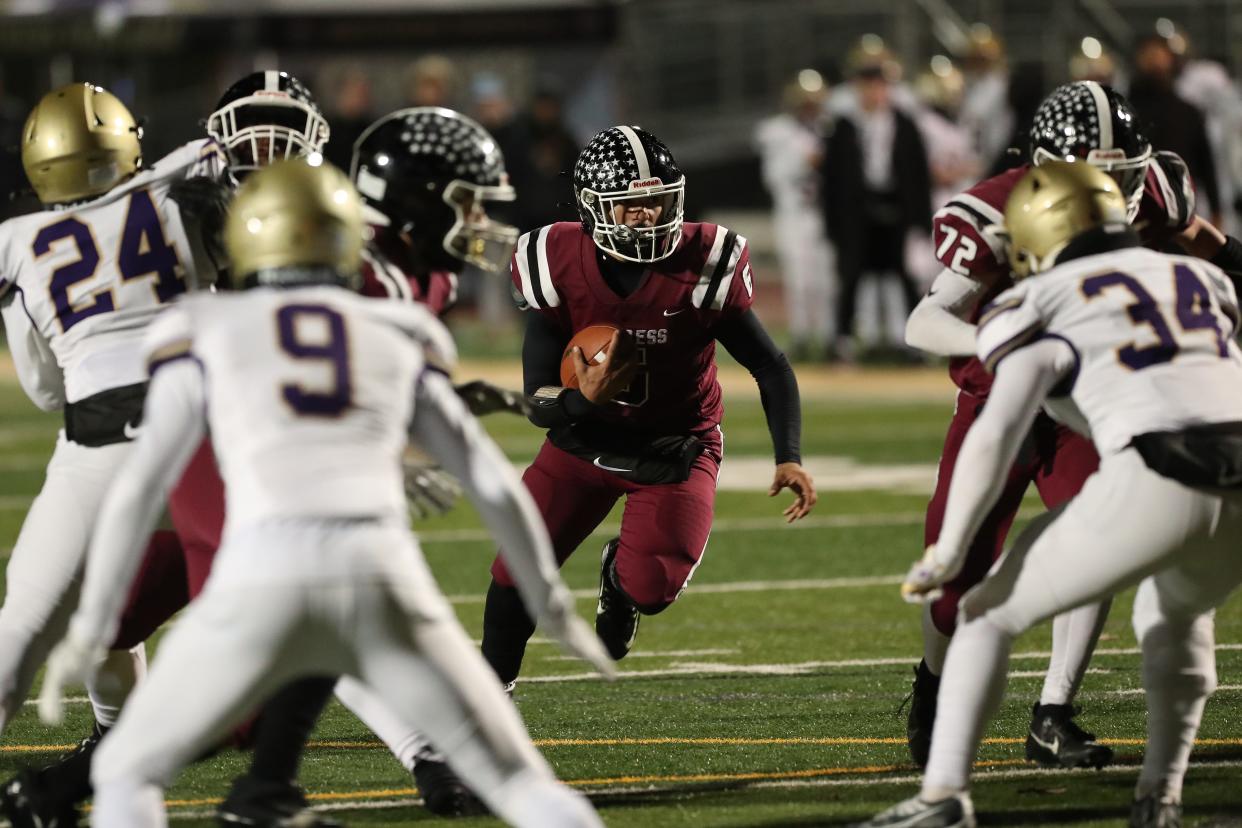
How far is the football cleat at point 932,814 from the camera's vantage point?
12.8 ft

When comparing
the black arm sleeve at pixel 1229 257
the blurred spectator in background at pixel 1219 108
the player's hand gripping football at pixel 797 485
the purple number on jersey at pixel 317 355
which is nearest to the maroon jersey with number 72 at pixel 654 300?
the player's hand gripping football at pixel 797 485

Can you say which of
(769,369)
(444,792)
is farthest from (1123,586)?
(769,369)

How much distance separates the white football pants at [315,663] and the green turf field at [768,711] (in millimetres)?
989

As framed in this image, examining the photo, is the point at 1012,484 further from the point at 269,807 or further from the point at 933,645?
the point at 269,807

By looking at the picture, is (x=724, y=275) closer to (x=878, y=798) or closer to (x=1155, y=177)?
(x=1155, y=177)

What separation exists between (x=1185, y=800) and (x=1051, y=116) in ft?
5.61

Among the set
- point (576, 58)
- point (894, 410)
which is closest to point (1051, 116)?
point (894, 410)

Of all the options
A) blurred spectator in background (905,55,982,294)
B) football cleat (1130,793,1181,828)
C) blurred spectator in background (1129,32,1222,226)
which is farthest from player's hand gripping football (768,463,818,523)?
blurred spectator in background (905,55,982,294)

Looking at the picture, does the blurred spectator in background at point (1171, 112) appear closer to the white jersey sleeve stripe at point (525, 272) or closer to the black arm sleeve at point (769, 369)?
the black arm sleeve at point (769, 369)

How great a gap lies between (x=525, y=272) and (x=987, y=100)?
30.2ft

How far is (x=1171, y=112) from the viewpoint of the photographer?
1140 cm

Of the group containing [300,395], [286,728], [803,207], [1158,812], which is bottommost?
[803,207]

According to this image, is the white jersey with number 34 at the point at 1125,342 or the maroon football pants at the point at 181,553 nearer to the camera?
the white jersey with number 34 at the point at 1125,342

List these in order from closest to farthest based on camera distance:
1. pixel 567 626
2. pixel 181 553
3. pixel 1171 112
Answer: pixel 567 626, pixel 181 553, pixel 1171 112
